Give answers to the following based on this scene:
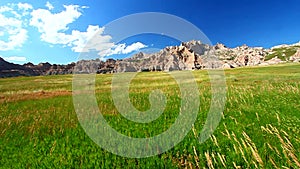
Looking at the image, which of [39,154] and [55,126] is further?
[55,126]

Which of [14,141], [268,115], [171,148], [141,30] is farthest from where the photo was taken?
[141,30]

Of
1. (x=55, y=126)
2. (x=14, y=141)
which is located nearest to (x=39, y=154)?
(x=14, y=141)

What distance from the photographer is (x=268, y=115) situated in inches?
417

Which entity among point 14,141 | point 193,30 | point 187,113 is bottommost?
point 14,141

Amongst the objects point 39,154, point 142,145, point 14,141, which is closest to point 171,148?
point 142,145

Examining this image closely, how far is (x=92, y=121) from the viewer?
1196 centimetres

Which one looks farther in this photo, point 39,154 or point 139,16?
point 139,16

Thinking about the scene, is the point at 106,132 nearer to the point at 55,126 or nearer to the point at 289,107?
the point at 55,126

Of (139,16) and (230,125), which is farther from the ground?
(139,16)

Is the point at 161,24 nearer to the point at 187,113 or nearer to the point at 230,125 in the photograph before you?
the point at 187,113

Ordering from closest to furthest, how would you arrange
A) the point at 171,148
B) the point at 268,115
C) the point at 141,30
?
the point at 171,148
the point at 268,115
the point at 141,30

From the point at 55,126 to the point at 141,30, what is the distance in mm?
6007

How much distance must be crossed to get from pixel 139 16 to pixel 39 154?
21.6ft

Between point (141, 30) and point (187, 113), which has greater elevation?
point (141, 30)
